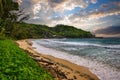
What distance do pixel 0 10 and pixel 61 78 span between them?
26.2 metres

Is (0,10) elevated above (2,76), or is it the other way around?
(0,10)

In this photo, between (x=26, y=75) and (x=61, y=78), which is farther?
(x=61, y=78)

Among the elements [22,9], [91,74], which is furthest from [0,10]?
[91,74]

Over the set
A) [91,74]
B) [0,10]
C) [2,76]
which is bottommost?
[91,74]

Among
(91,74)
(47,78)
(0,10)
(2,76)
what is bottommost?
(91,74)

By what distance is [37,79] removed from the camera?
23.0 feet

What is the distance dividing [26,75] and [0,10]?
27667mm

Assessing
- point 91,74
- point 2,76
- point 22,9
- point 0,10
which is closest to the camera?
point 2,76

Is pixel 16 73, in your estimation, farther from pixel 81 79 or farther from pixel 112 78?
pixel 112 78

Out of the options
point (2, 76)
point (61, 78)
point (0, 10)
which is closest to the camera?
point (2, 76)

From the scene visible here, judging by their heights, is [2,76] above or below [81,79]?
above

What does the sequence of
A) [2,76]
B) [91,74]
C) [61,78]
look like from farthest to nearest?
[91,74]
[61,78]
[2,76]

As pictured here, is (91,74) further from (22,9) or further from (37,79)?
(22,9)

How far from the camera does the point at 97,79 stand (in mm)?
9898
